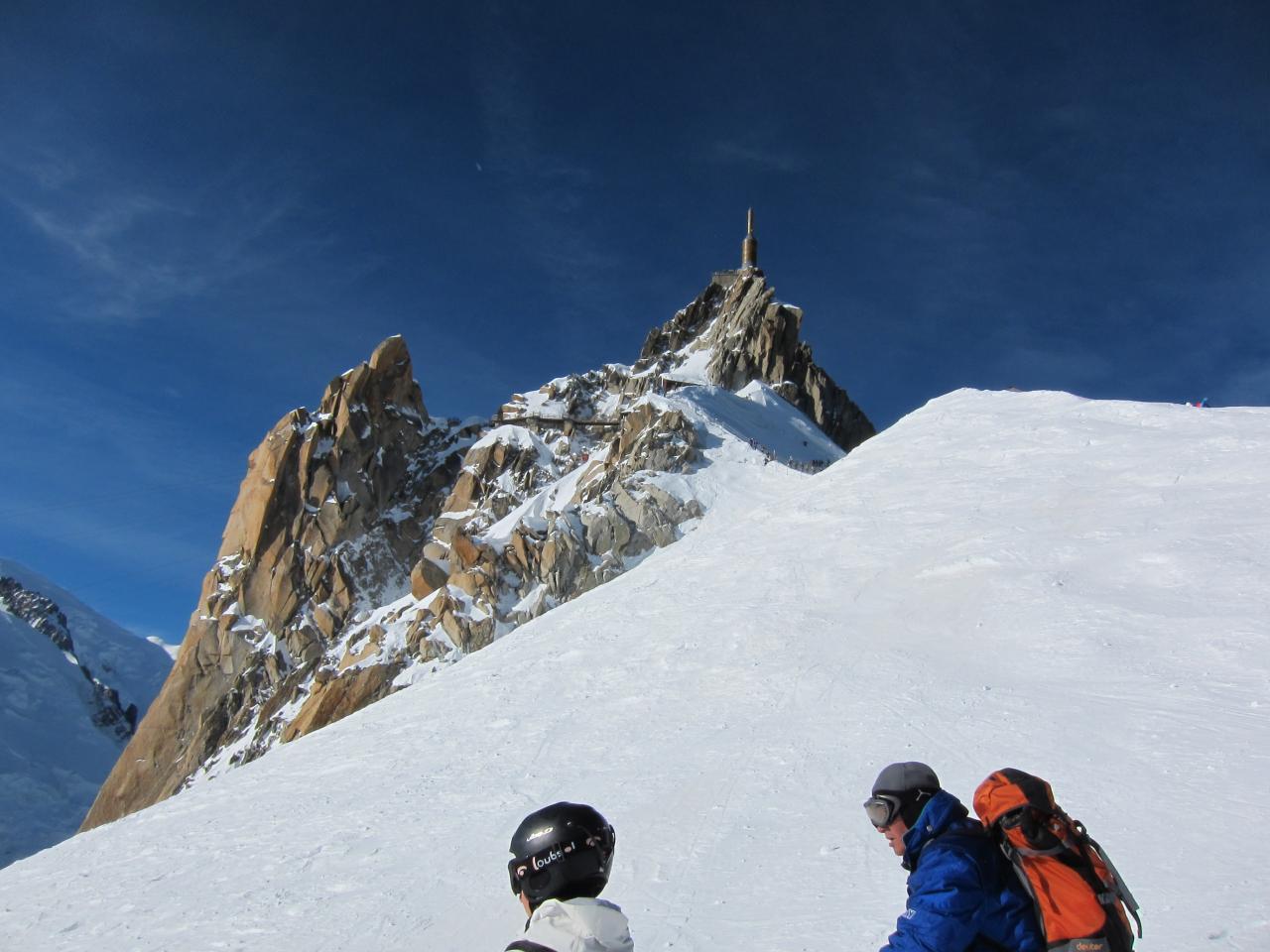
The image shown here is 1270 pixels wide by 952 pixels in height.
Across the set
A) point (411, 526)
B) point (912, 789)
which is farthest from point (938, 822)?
point (411, 526)

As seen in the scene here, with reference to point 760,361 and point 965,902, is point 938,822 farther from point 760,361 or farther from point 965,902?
point 760,361

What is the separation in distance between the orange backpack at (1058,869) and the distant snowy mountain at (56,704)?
429ft

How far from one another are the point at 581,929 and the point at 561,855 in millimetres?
266

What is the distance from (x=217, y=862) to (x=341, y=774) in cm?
230

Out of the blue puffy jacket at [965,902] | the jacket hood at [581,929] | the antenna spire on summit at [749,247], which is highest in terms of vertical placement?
the antenna spire on summit at [749,247]

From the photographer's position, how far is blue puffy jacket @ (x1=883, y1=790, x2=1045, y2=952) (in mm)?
3041

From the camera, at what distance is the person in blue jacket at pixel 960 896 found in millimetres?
3045

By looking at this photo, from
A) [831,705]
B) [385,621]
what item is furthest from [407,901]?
[385,621]

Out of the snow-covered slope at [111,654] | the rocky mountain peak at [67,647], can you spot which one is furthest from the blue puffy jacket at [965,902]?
the snow-covered slope at [111,654]

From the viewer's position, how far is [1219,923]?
539 cm

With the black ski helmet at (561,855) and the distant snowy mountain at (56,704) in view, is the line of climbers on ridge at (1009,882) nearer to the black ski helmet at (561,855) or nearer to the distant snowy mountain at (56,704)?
the black ski helmet at (561,855)

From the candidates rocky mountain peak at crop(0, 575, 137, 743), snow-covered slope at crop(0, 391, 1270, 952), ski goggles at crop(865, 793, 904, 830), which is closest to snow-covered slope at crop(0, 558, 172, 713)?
rocky mountain peak at crop(0, 575, 137, 743)

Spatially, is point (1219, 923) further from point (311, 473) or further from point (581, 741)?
point (311, 473)

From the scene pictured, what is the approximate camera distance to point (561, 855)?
8.23 ft
